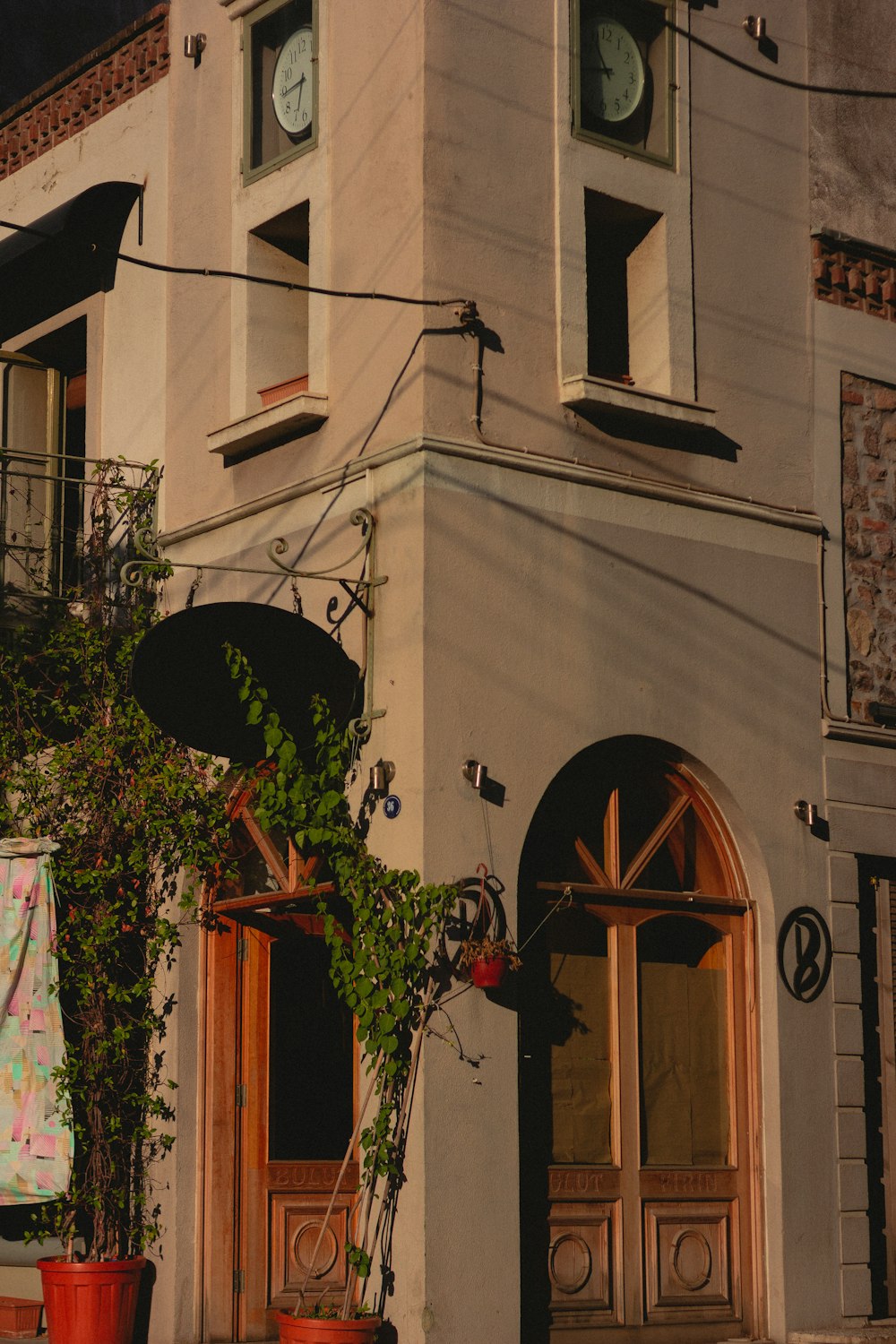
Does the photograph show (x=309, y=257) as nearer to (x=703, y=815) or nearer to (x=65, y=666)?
(x=65, y=666)

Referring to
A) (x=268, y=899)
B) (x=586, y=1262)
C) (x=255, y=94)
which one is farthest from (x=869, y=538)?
(x=586, y=1262)

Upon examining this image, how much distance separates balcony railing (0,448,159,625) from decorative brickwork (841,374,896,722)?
4692mm

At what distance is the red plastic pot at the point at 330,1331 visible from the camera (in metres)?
9.93

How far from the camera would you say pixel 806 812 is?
12430mm

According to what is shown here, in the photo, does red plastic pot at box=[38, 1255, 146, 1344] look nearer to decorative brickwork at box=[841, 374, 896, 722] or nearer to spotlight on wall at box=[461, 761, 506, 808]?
spotlight on wall at box=[461, 761, 506, 808]

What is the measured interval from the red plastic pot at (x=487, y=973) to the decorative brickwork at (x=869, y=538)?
Result: 3.71 m

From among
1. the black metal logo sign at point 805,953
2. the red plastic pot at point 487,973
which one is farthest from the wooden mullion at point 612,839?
the red plastic pot at point 487,973

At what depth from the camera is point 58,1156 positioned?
12.1m

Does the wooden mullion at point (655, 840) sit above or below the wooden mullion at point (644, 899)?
above

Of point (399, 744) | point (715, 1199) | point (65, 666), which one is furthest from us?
point (65, 666)

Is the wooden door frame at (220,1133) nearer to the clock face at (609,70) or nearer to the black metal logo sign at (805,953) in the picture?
the black metal logo sign at (805,953)

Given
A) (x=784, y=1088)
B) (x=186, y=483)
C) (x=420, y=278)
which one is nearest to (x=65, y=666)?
(x=186, y=483)

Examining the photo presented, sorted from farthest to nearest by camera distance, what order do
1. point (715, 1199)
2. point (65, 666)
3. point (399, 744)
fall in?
point (65, 666) → point (715, 1199) → point (399, 744)

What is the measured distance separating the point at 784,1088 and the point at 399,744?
3288 millimetres
